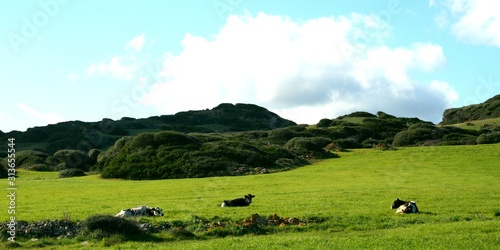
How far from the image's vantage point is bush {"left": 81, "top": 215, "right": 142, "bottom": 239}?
2256cm

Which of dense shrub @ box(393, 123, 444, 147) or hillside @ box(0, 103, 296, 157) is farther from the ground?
hillside @ box(0, 103, 296, 157)

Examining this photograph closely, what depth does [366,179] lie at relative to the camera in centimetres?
4988

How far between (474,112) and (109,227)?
151350mm

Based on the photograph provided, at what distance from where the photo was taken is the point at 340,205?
29.5m

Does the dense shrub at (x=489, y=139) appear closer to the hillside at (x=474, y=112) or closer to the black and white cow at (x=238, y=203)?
the hillside at (x=474, y=112)

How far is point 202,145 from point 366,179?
30.4m

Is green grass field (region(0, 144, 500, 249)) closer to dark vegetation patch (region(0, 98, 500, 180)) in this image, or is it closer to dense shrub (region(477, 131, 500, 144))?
dark vegetation patch (region(0, 98, 500, 180))

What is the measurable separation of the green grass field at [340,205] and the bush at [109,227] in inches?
41.3

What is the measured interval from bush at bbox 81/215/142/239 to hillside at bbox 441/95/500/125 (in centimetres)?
13742

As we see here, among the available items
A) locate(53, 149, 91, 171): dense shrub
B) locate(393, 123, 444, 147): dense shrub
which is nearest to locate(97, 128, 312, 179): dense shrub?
locate(53, 149, 91, 171): dense shrub

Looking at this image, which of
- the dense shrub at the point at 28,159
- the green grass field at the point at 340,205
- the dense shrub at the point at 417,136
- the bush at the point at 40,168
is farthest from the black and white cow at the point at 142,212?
the dense shrub at the point at 417,136

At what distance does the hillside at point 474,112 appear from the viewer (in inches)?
5674

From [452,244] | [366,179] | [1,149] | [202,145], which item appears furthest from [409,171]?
[1,149]

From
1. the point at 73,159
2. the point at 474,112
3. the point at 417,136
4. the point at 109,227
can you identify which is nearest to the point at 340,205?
the point at 109,227
